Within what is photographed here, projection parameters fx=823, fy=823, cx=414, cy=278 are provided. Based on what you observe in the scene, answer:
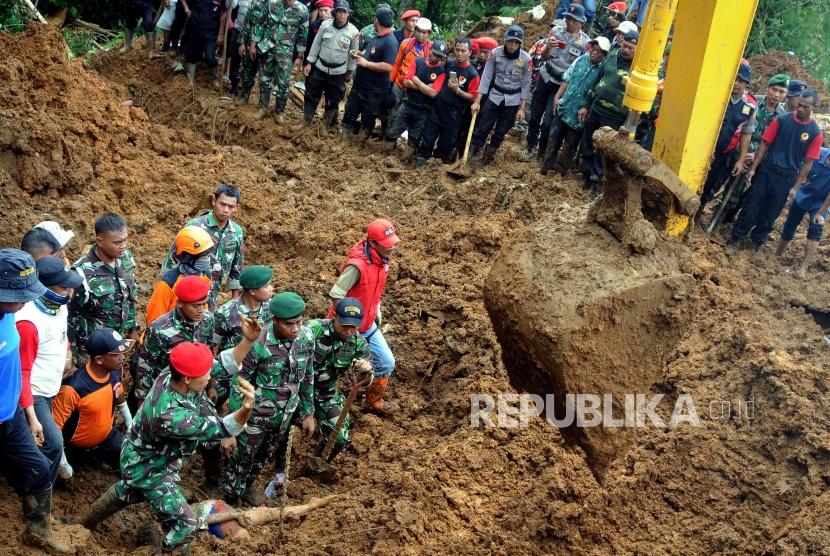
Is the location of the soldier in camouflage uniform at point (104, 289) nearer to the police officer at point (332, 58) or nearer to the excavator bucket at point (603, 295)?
the excavator bucket at point (603, 295)

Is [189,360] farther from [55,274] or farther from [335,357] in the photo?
[335,357]

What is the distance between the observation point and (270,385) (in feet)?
19.4

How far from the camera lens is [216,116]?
42.0 feet

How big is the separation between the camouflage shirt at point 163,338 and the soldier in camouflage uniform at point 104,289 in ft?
1.47

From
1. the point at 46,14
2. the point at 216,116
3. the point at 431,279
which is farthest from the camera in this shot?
the point at 46,14

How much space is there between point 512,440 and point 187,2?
10.2 meters

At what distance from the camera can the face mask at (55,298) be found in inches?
216

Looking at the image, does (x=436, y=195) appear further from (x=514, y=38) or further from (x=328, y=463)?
(x=328, y=463)

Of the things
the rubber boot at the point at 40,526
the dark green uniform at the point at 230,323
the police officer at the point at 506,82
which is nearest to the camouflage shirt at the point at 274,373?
the dark green uniform at the point at 230,323

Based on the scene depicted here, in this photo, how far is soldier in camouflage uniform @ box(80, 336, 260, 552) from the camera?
505 centimetres

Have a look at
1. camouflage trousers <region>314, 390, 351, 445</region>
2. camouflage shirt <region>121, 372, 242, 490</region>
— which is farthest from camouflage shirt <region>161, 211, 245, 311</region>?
camouflage shirt <region>121, 372, 242, 490</region>

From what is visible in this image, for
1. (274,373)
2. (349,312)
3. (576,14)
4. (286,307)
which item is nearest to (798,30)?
(576,14)

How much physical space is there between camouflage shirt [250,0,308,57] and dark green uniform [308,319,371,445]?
284 inches

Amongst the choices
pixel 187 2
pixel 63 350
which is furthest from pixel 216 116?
pixel 63 350
